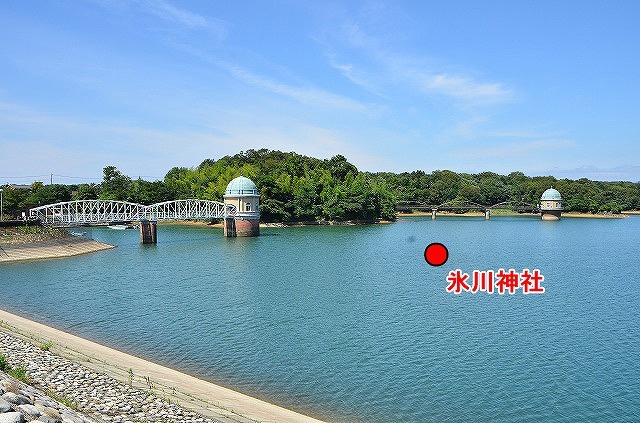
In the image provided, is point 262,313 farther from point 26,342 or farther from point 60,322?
point 26,342

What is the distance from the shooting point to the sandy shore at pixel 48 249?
48594mm

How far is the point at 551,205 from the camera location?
13800cm

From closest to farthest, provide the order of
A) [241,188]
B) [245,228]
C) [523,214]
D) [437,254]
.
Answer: [437,254] → [245,228] → [241,188] → [523,214]

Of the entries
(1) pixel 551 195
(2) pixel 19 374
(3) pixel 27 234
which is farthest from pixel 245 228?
(1) pixel 551 195

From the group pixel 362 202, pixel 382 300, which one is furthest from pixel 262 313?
pixel 362 202

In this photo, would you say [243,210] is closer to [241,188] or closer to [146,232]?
[241,188]

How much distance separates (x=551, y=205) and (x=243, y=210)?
8939cm

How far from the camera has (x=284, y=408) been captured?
1588 centimetres

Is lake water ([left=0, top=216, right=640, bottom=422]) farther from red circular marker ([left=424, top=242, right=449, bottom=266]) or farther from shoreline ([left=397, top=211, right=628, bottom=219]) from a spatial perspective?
shoreline ([left=397, top=211, right=628, bottom=219])

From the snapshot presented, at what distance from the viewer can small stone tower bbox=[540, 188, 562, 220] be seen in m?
136

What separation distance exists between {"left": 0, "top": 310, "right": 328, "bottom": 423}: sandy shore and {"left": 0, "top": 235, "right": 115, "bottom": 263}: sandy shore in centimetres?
2905

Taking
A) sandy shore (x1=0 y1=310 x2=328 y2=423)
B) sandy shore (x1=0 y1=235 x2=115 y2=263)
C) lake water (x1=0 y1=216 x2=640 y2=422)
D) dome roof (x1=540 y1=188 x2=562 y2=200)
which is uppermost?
dome roof (x1=540 y1=188 x2=562 y2=200)

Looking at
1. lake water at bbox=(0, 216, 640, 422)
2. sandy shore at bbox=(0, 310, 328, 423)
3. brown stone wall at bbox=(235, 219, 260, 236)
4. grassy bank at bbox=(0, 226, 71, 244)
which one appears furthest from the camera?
brown stone wall at bbox=(235, 219, 260, 236)

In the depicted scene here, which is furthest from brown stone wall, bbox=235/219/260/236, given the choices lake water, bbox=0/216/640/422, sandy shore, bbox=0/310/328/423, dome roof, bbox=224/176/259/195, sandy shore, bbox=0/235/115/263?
sandy shore, bbox=0/310/328/423
